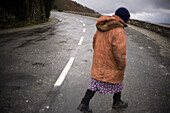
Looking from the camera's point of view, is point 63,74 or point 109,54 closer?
point 109,54

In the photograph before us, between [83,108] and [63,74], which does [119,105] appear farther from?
[63,74]

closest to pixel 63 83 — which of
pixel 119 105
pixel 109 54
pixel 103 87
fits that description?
pixel 103 87

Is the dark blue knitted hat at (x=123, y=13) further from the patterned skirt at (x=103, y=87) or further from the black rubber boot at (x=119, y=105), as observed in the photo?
the black rubber boot at (x=119, y=105)

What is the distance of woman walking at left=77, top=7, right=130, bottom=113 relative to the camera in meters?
1.98

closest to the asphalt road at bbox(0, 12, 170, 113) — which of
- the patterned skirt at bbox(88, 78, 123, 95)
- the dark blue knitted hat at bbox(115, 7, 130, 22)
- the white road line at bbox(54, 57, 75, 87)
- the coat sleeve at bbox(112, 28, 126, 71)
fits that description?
the white road line at bbox(54, 57, 75, 87)

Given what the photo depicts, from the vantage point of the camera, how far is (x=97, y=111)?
256 centimetres

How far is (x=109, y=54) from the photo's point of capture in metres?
2.15

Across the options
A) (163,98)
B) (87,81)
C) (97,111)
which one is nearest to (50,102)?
(97,111)

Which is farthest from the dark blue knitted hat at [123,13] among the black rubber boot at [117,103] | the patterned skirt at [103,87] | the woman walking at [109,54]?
the black rubber boot at [117,103]

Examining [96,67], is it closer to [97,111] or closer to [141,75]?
[97,111]

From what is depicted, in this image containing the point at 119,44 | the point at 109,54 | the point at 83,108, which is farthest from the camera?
the point at 83,108

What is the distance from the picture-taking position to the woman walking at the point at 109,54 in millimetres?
1979

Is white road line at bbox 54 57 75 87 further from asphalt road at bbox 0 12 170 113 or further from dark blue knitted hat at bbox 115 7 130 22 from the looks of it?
dark blue knitted hat at bbox 115 7 130 22

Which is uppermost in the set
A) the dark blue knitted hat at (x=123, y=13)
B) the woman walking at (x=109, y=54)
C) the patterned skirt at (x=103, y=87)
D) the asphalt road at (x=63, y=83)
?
the dark blue knitted hat at (x=123, y=13)
